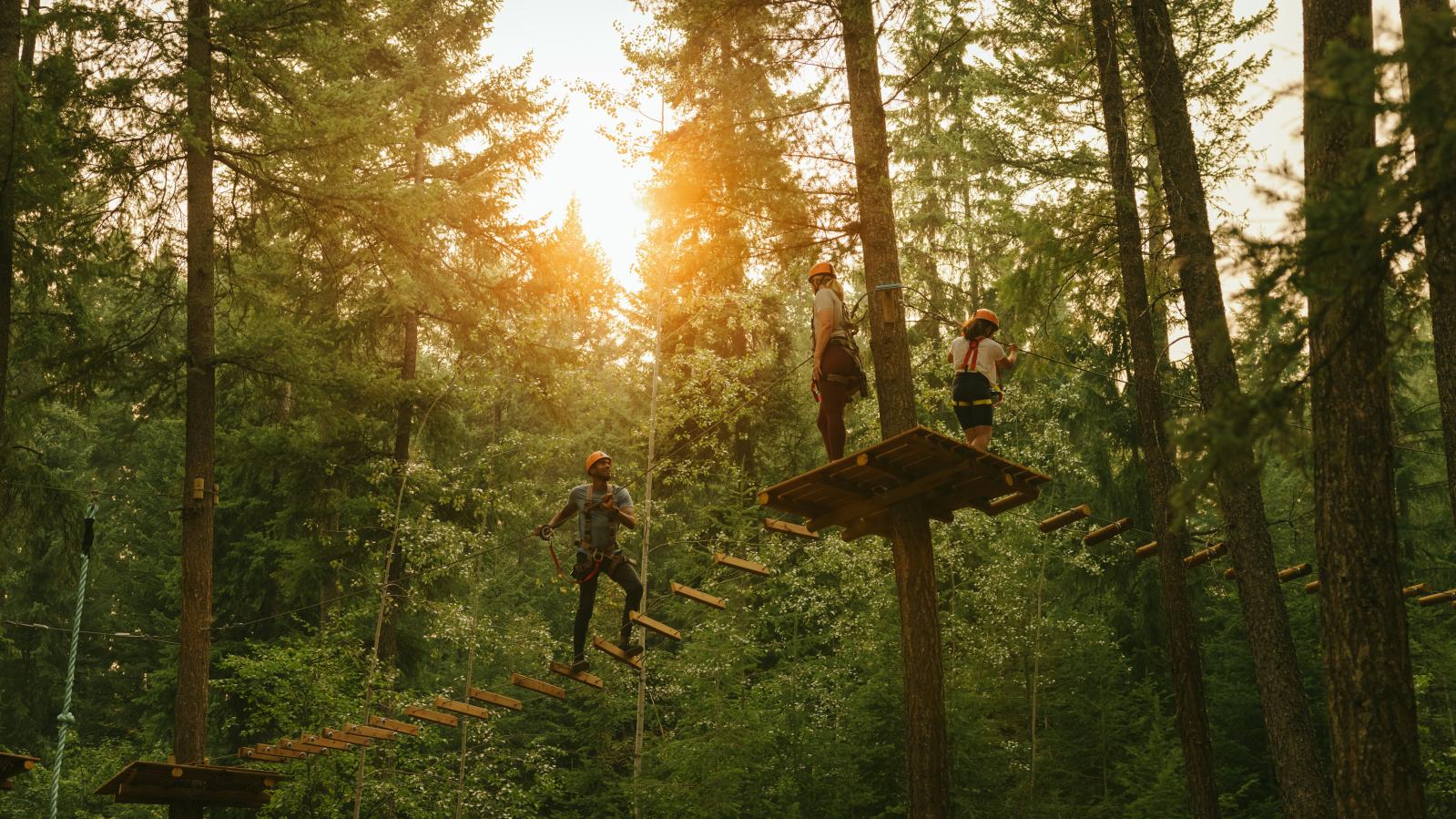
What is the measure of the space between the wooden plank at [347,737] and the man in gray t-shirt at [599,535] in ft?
11.0

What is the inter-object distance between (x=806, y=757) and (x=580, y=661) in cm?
709

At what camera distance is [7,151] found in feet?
36.6

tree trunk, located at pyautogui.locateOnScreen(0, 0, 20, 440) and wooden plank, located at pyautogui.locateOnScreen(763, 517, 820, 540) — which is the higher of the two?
tree trunk, located at pyautogui.locateOnScreen(0, 0, 20, 440)

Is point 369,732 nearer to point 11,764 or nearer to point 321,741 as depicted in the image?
point 321,741

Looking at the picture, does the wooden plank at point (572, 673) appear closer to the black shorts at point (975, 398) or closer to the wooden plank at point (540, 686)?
the wooden plank at point (540, 686)

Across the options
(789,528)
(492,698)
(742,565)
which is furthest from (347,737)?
(789,528)

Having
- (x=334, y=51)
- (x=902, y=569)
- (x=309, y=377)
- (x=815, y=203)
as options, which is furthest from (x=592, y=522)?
(x=334, y=51)

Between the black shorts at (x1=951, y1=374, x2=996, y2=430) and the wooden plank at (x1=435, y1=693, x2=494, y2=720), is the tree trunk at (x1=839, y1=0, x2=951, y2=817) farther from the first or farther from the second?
the wooden plank at (x1=435, y1=693, x2=494, y2=720)

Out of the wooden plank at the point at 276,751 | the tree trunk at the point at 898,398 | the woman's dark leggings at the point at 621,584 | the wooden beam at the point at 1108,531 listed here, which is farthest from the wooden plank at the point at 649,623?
the wooden plank at the point at 276,751

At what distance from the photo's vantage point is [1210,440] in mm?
4625

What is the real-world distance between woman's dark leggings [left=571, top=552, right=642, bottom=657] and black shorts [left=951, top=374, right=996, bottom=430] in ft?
10.4

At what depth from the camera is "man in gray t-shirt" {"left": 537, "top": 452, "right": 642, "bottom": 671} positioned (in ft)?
31.3

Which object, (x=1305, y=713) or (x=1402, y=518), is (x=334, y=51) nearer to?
(x=1305, y=713)

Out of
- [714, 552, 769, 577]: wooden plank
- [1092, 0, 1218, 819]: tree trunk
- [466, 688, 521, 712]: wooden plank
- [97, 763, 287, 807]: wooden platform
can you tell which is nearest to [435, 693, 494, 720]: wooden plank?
[466, 688, 521, 712]: wooden plank
